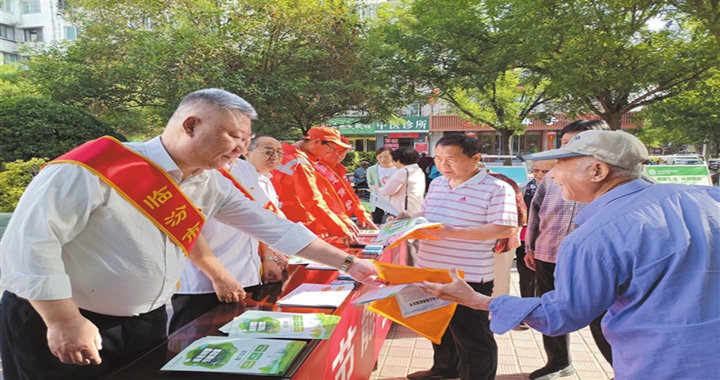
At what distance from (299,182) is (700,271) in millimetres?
2761

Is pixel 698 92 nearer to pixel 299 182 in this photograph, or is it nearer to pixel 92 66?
pixel 299 182

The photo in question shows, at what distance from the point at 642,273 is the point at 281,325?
1171mm

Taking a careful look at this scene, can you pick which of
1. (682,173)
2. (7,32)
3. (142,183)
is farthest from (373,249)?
(7,32)

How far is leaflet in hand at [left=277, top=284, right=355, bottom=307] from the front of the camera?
1.96 m

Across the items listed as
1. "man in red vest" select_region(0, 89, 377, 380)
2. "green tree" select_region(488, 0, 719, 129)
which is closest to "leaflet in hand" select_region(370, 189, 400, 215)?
"man in red vest" select_region(0, 89, 377, 380)

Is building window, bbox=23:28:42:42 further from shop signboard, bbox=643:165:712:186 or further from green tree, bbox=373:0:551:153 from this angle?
shop signboard, bbox=643:165:712:186

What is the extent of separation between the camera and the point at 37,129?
7.03 meters

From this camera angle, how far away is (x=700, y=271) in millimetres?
1146

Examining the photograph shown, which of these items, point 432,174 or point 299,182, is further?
point 432,174

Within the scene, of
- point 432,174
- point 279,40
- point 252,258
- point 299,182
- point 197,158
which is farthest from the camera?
point 279,40

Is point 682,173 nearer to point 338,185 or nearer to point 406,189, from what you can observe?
point 406,189

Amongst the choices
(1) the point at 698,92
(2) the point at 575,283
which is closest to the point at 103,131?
(2) the point at 575,283

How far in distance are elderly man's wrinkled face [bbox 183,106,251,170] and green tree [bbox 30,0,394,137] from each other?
9.08 meters

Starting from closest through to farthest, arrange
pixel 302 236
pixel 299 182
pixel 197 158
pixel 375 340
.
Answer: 1. pixel 197 158
2. pixel 302 236
3. pixel 375 340
4. pixel 299 182
